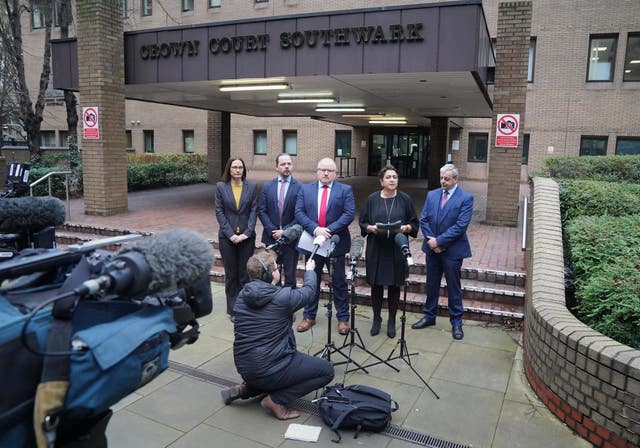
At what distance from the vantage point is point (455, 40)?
300 inches

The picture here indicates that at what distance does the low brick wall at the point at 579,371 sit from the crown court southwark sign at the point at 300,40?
4.87 m

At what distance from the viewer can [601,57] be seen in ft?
65.9

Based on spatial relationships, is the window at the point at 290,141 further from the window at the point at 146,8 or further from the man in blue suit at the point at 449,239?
the man in blue suit at the point at 449,239

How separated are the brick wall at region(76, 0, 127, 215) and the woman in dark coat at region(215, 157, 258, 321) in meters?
5.92

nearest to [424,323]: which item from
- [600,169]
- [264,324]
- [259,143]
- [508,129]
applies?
[264,324]

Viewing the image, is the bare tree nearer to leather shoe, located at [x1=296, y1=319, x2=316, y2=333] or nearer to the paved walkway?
the paved walkway

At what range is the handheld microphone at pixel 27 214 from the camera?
2.86 m

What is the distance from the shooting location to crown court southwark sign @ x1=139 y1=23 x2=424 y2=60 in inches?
314

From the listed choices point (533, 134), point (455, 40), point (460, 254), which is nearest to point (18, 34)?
point (455, 40)

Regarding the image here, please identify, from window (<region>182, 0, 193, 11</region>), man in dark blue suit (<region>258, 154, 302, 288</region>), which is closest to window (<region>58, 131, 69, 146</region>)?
window (<region>182, 0, 193, 11</region>)

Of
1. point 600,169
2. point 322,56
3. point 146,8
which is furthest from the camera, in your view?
point 146,8

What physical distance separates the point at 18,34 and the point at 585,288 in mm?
16712

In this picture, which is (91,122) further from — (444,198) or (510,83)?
(510,83)

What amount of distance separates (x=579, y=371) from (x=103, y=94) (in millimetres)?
9920
